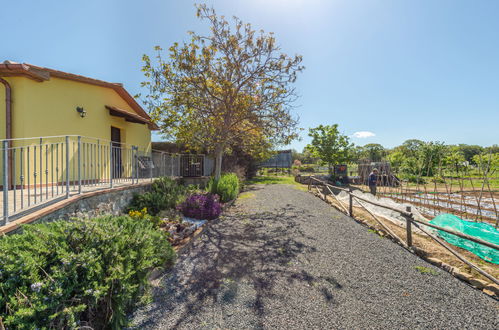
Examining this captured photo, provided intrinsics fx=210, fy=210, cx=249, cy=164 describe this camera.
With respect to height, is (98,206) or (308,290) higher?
(98,206)

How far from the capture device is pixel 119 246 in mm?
2475

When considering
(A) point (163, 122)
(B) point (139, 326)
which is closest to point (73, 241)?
(B) point (139, 326)

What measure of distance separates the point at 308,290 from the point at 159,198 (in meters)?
4.86

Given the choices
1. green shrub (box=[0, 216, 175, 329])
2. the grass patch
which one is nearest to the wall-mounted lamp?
green shrub (box=[0, 216, 175, 329])

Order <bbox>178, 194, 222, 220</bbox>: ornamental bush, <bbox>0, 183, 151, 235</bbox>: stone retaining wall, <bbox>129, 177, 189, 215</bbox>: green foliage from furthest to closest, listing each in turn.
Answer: <bbox>178, 194, 222, 220</bbox>: ornamental bush
<bbox>129, 177, 189, 215</bbox>: green foliage
<bbox>0, 183, 151, 235</bbox>: stone retaining wall

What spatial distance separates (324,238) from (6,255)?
207 inches

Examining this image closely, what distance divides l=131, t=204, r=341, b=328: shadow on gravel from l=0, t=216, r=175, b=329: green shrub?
0.51 metres

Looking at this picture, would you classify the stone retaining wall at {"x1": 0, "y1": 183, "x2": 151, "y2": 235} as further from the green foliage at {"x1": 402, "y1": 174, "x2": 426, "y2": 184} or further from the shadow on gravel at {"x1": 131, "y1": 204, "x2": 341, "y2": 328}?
the green foliage at {"x1": 402, "y1": 174, "x2": 426, "y2": 184}

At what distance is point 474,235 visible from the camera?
4547 mm

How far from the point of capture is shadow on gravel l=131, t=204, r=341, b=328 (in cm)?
270

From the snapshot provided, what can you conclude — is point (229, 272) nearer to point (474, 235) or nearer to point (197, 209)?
A: point (197, 209)

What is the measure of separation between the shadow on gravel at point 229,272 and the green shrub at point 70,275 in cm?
51

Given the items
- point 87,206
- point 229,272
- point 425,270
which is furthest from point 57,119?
point 425,270

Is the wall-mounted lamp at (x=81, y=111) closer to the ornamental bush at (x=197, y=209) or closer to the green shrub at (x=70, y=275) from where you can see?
the ornamental bush at (x=197, y=209)
